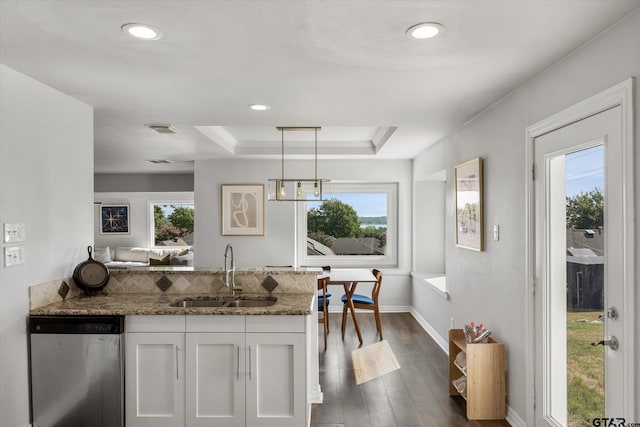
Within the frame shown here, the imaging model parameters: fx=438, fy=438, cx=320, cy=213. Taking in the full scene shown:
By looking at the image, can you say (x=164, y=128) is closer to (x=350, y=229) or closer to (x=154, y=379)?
(x=154, y=379)

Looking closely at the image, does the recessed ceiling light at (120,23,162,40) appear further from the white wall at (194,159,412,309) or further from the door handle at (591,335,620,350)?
the white wall at (194,159,412,309)

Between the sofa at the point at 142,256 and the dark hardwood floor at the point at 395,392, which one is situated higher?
the sofa at the point at 142,256

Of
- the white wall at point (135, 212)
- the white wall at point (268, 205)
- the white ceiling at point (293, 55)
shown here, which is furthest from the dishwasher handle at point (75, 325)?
the white wall at point (135, 212)

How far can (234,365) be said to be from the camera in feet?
9.05

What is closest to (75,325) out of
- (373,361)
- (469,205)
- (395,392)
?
(395,392)

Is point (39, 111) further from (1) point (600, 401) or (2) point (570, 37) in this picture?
(1) point (600, 401)

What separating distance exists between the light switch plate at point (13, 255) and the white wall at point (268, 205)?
367 cm

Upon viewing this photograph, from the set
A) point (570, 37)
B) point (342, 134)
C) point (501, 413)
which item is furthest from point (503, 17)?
point (342, 134)

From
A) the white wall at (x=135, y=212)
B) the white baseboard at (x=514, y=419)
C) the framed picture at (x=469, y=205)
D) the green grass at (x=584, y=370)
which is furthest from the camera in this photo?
the white wall at (x=135, y=212)

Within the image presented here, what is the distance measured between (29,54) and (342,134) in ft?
11.5

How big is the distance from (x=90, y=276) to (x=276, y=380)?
5.10ft

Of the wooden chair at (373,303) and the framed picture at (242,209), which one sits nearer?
the wooden chair at (373,303)

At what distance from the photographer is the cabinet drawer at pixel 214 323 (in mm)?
2756

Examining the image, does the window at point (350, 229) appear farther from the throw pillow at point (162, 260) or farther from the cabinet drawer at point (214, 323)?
the cabinet drawer at point (214, 323)
